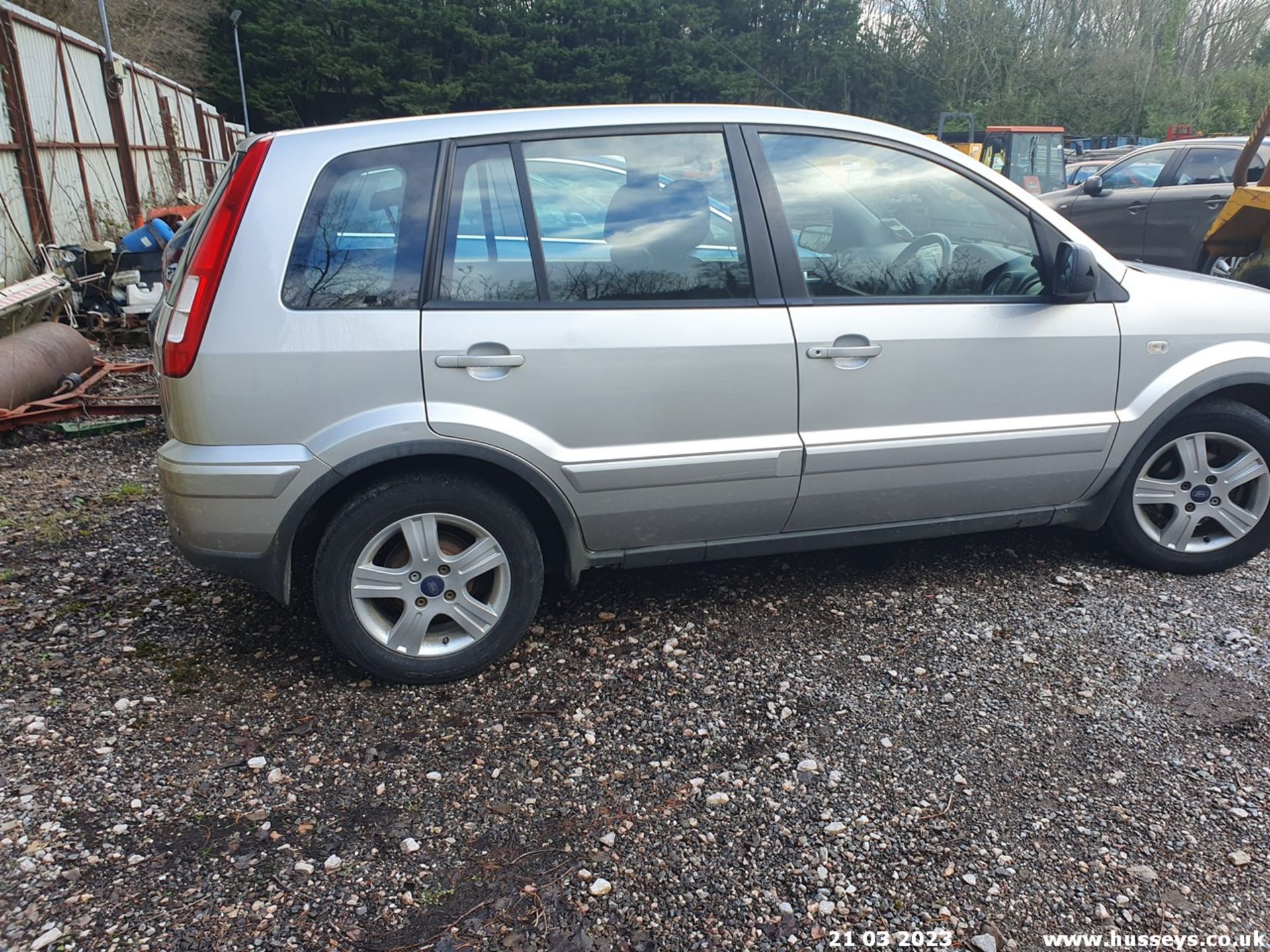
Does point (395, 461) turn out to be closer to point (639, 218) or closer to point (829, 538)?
point (639, 218)

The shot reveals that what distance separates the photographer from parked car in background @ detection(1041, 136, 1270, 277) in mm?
9633

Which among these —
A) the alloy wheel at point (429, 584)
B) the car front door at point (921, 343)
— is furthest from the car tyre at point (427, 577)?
the car front door at point (921, 343)

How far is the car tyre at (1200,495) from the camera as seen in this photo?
3.76 meters

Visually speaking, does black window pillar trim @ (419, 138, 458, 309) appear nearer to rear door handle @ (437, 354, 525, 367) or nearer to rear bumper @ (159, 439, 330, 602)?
rear door handle @ (437, 354, 525, 367)

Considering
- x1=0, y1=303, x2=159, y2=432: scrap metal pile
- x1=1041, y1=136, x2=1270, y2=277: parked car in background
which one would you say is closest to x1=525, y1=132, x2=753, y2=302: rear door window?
x1=0, y1=303, x2=159, y2=432: scrap metal pile

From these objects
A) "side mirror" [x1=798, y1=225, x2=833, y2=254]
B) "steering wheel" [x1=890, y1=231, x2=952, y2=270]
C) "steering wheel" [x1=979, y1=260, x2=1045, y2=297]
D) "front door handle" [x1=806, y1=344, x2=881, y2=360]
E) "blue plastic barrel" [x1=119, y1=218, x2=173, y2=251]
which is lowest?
"blue plastic barrel" [x1=119, y1=218, x2=173, y2=251]

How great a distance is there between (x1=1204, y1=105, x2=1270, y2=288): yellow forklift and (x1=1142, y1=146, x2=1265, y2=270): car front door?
139 centimetres

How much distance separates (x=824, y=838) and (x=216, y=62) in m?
43.9

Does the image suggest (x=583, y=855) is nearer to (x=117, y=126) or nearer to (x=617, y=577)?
(x=617, y=577)

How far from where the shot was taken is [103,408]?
6.00 metres

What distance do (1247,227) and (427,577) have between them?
7.85 m

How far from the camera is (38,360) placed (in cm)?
625

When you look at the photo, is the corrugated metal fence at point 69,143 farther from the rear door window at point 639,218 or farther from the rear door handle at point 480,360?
the rear door handle at point 480,360

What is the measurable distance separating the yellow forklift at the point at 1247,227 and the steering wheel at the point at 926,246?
5.32 metres
